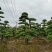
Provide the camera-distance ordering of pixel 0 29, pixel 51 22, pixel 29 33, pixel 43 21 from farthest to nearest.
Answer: pixel 43 21, pixel 0 29, pixel 29 33, pixel 51 22

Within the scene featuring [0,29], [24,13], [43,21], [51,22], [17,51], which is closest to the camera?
[17,51]

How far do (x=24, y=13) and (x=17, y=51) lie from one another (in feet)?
42.0

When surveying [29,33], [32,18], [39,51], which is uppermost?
[32,18]

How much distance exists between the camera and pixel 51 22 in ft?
98.1

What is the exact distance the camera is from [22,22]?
35094 millimetres

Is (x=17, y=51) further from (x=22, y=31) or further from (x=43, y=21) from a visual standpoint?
(x=43, y=21)

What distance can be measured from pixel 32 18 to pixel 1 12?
224 inches

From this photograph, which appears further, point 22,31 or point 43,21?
point 43,21

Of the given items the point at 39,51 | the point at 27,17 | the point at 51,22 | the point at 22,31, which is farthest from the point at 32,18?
the point at 39,51

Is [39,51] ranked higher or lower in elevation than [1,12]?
lower

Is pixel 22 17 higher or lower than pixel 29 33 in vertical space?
higher

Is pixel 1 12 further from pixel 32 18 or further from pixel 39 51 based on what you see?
pixel 39 51

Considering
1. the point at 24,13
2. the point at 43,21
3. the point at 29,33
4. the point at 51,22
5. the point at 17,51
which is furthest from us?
the point at 43,21

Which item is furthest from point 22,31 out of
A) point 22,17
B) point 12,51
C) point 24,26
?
point 12,51
